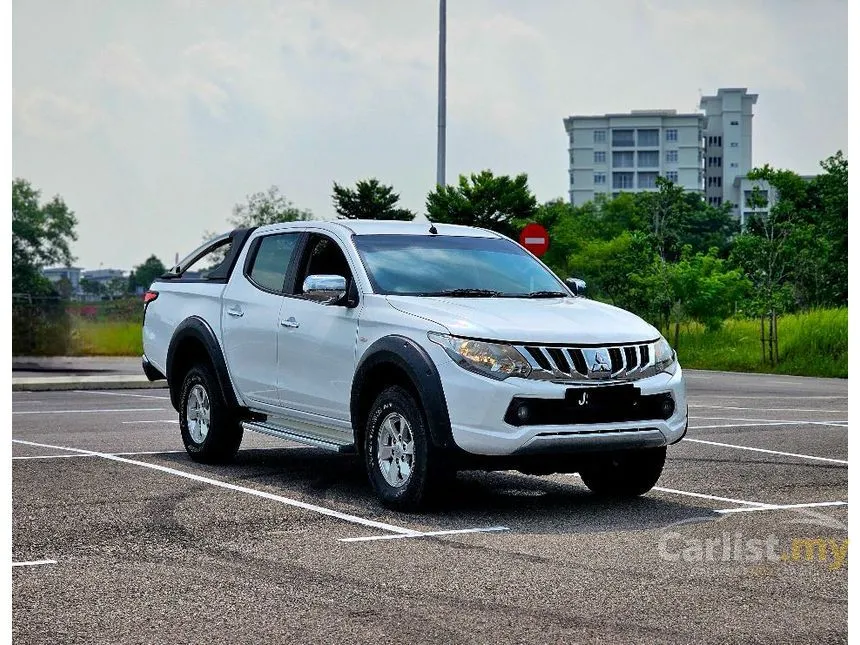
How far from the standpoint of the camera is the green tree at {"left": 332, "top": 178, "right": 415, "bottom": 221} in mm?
56344

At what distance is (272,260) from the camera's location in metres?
11.2

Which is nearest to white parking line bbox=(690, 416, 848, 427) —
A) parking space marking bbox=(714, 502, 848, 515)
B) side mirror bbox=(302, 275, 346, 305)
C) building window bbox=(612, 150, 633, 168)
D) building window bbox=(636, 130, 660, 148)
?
parking space marking bbox=(714, 502, 848, 515)

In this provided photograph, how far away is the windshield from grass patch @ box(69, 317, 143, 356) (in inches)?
1197

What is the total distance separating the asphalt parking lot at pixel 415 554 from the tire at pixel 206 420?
0.64 ft

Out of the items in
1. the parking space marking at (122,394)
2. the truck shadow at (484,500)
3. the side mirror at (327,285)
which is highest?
the side mirror at (327,285)

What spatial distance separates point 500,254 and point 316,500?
7.89 feet

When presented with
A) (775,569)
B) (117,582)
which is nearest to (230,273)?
(117,582)

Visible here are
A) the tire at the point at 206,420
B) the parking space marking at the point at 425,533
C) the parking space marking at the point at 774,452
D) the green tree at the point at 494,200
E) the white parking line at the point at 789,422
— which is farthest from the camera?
the green tree at the point at 494,200

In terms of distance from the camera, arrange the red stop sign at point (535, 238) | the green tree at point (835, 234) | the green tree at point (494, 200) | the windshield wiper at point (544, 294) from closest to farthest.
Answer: the windshield wiper at point (544, 294) < the red stop sign at point (535, 238) < the green tree at point (494, 200) < the green tree at point (835, 234)

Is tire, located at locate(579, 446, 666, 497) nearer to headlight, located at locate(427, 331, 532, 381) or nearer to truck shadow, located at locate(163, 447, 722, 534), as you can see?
truck shadow, located at locate(163, 447, 722, 534)

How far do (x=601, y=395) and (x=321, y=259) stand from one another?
277 centimetres

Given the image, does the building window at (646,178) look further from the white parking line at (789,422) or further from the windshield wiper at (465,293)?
the windshield wiper at (465,293)

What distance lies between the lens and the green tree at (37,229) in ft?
293

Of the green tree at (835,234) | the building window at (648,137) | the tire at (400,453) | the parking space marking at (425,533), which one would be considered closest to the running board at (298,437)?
the tire at (400,453)
